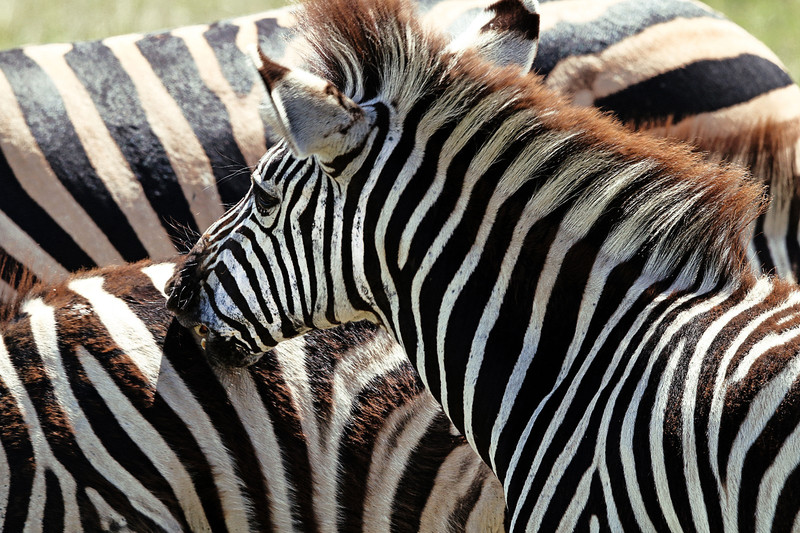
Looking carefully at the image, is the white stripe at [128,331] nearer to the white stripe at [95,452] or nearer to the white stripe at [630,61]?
the white stripe at [95,452]

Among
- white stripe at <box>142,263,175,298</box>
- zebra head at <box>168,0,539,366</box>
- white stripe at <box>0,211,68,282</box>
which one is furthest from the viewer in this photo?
white stripe at <box>0,211,68,282</box>

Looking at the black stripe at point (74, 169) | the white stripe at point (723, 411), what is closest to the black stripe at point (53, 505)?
the white stripe at point (723, 411)

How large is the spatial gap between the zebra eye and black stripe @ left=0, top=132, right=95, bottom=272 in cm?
198

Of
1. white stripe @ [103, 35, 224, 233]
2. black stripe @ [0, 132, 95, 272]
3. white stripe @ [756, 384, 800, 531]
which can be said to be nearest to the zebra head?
white stripe @ [756, 384, 800, 531]

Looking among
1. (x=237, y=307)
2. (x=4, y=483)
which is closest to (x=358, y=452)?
(x=237, y=307)

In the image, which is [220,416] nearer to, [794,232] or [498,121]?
[498,121]

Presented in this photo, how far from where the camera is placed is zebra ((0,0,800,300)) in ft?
14.7

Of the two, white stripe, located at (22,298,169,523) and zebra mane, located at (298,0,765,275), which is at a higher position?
zebra mane, located at (298,0,765,275)

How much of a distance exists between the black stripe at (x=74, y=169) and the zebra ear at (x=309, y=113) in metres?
2.28

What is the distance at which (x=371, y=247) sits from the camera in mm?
2639

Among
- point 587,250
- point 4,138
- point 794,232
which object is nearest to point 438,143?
point 587,250

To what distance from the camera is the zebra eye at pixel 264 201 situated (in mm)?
2770

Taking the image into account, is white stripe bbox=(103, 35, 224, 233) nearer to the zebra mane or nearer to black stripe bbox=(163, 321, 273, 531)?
black stripe bbox=(163, 321, 273, 531)

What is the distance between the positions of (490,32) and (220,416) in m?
1.54
